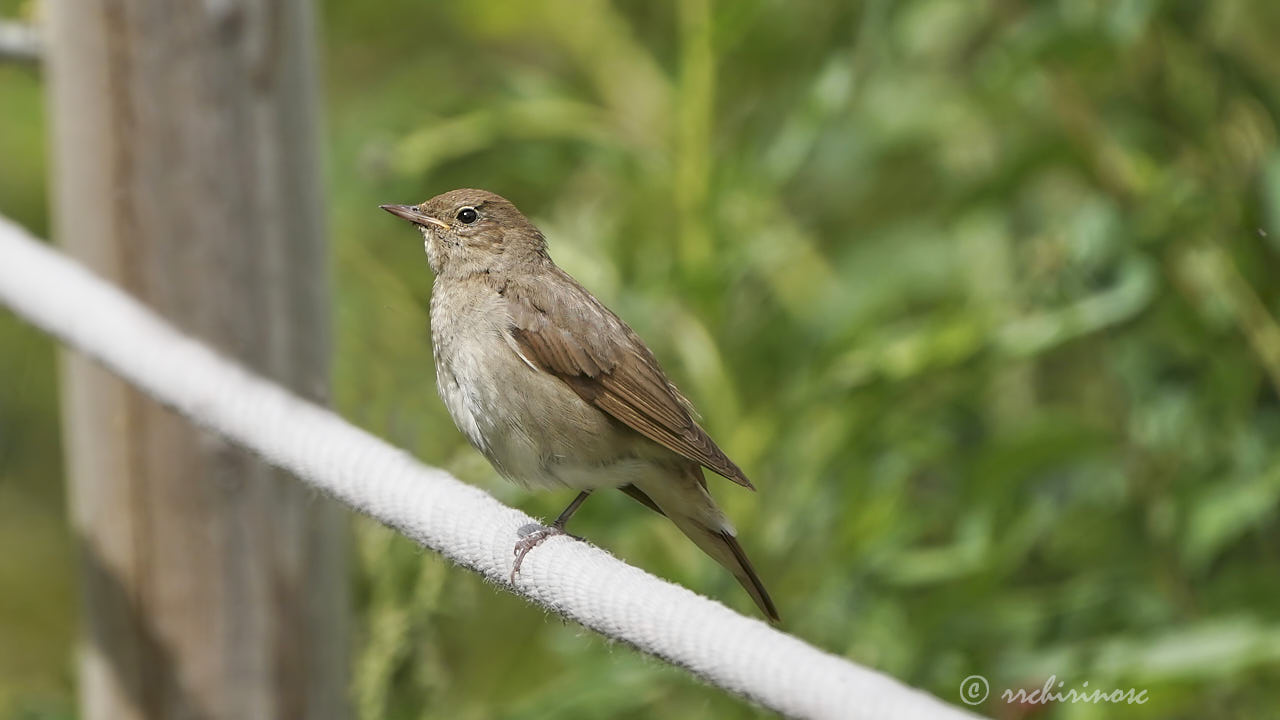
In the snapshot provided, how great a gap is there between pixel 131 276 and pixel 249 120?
39 centimetres

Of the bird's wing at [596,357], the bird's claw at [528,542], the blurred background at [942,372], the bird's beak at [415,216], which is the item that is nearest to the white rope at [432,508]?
the bird's claw at [528,542]

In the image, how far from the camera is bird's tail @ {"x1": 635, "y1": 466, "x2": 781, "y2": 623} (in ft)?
8.61

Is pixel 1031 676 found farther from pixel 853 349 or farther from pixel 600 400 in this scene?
pixel 600 400

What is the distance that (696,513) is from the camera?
8.79 ft

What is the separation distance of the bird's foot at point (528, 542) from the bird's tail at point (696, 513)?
304 mm

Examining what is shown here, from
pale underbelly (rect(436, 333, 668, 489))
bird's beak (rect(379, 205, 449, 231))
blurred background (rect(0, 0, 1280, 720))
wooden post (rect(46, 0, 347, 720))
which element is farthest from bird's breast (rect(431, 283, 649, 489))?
wooden post (rect(46, 0, 347, 720))

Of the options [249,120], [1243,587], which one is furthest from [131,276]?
[1243,587]

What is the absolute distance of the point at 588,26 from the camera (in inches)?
179

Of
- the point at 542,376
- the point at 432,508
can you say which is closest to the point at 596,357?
the point at 542,376

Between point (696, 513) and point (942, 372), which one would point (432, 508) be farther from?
point (942, 372)

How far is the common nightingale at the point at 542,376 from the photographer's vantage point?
2564 millimetres

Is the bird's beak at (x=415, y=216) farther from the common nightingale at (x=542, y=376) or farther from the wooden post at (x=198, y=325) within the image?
the wooden post at (x=198, y=325)

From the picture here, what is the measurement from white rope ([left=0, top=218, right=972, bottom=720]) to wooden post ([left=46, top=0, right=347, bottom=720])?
0.18 m

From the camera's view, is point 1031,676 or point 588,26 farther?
point 588,26
